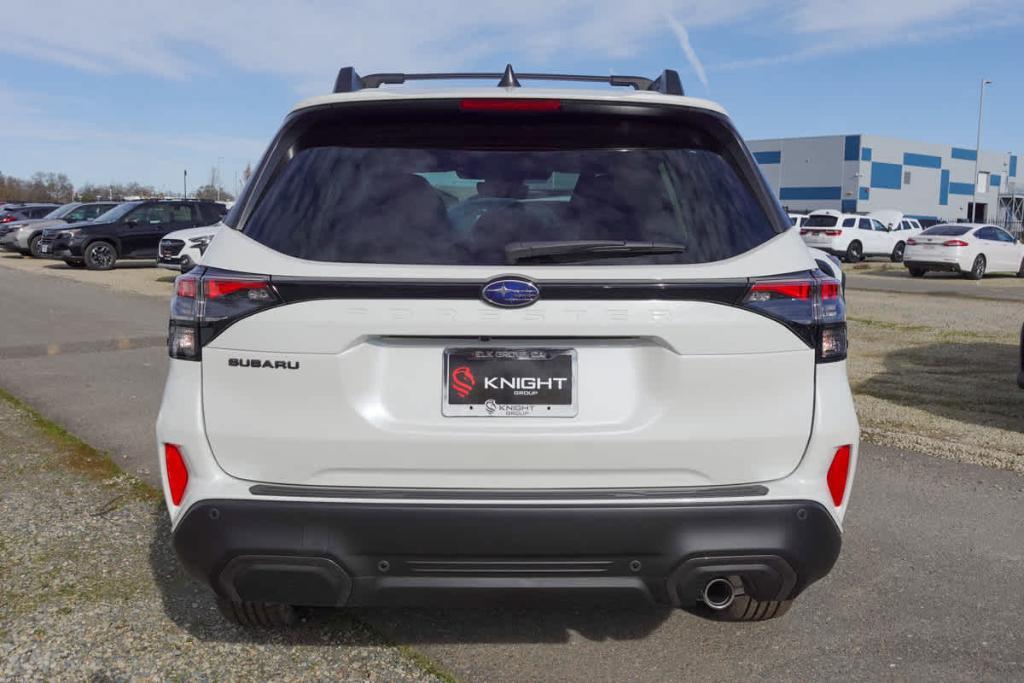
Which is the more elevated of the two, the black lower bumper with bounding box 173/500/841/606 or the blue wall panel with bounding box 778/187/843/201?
the blue wall panel with bounding box 778/187/843/201

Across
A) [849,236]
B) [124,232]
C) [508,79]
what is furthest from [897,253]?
[508,79]

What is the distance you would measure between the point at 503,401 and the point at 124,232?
25490 millimetres

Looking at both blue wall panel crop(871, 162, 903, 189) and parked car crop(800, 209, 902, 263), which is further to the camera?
blue wall panel crop(871, 162, 903, 189)

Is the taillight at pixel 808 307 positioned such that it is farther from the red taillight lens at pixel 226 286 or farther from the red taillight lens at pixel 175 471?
the red taillight lens at pixel 175 471

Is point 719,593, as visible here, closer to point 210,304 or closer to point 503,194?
point 503,194

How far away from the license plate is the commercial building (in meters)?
69.1

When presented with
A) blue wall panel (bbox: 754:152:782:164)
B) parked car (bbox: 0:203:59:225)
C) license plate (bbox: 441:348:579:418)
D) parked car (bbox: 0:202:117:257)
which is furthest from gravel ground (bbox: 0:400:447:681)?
blue wall panel (bbox: 754:152:782:164)

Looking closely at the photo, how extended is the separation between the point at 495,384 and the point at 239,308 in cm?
74

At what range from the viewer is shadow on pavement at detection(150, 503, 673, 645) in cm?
337

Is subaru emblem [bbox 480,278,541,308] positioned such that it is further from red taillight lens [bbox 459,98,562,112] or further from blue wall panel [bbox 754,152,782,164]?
blue wall panel [bbox 754,152,782,164]

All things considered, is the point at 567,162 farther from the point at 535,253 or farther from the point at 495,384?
the point at 495,384

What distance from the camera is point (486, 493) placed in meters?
2.63

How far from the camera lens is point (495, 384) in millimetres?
2645

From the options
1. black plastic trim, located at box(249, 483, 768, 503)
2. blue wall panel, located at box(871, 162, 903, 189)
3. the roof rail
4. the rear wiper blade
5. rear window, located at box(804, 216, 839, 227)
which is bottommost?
rear window, located at box(804, 216, 839, 227)
